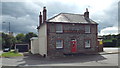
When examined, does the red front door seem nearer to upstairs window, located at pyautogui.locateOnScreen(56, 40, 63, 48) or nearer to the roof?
upstairs window, located at pyautogui.locateOnScreen(56, 40, 63, 48)

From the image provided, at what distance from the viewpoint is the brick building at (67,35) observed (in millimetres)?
23672

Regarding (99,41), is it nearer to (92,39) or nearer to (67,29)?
(92,39)

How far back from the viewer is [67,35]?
24.7 metres

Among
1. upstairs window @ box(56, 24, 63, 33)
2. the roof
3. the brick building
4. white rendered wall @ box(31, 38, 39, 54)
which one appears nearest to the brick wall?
the brick building

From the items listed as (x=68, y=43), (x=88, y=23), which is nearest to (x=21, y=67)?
(x=68, y=43)

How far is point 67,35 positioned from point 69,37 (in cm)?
52

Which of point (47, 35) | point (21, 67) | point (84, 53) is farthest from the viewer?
point (84, 53)

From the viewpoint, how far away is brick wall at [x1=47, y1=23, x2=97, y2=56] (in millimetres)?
23641

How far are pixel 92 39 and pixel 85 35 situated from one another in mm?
1638

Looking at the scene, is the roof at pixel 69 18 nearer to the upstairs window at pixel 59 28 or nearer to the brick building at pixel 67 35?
the brick building at pixel 67 35

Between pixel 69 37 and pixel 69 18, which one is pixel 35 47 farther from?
pixel 69 18

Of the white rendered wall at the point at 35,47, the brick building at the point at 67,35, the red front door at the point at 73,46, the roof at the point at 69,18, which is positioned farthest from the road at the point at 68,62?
the white rendered wall at the point at 35,47

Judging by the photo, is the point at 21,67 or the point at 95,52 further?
the point at 95,52

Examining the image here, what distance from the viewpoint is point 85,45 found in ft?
84.8
